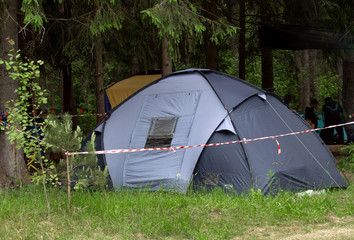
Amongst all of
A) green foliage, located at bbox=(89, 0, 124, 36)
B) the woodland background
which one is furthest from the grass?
green foliage, located at bbox=(89, 0, 124, 36)

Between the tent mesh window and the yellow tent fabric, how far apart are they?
8.13 m

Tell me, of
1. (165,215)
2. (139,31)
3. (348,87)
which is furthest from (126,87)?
(165,215)

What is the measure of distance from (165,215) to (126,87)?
11.1 meters

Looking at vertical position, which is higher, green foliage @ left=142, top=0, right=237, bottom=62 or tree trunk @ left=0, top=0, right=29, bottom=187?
green foliage @ left=142, top=0, right=237, bottom=62

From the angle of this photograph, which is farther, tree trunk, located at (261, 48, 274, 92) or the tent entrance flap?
tree trunk, located at (261, 48, 274, 92)

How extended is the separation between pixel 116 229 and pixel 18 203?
1.58 m

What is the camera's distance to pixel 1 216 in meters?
5.74

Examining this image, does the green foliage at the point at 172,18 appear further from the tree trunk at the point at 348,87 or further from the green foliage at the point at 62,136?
the tree trunk at the point at 348,87

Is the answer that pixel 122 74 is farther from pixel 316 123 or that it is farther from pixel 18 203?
pixel 18 203

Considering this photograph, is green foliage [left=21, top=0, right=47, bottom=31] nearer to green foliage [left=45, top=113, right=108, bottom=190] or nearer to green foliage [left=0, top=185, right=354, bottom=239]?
green foliage [left=45, top=113, right=108, bottom=190]

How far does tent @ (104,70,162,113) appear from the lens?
53.0ft

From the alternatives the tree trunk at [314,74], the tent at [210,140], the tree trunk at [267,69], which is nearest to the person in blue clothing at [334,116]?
the tree trunk at [267,69]

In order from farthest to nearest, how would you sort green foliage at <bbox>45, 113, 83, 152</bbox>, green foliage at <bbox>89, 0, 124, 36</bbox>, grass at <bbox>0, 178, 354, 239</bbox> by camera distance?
green foliage at <bbox>89, 0, 124, 36</bbox> → green foliage at <bbox>45, 113, 83, 152</bbox> → grass at <bbox>0, 178, 354, 239</bbox>

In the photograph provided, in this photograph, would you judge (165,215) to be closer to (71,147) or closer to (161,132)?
(71,147)
